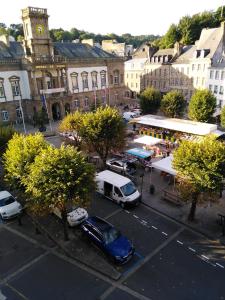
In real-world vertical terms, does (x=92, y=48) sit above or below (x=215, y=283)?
above

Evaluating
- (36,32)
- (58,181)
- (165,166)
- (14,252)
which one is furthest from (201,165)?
(36,32)

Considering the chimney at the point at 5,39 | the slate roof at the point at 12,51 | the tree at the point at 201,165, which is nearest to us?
the tree at the point at 201,165

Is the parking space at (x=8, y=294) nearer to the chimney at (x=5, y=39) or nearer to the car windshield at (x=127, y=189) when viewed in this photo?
the car windshield at (x=127, y=189)

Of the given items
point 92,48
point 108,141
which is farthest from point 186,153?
point 92,48

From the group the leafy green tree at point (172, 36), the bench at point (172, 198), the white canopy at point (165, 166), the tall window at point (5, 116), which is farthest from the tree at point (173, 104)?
the leafy green tree at point (172, 36)

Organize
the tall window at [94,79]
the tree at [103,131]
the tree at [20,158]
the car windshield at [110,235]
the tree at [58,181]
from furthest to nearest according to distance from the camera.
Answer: the tall window at [94,79] → the tree at [103,131] → the tree at [20,158] → the car windshield at [110,235] → the tree at [58,181]

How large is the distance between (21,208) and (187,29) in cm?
6695

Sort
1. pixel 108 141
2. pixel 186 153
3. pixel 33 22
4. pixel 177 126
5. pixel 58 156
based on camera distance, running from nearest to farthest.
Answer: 1. pixel 58 156
2. pixel 186 153
3. pixel 108 141
4. pixel 177 126
5. pixel 33 22

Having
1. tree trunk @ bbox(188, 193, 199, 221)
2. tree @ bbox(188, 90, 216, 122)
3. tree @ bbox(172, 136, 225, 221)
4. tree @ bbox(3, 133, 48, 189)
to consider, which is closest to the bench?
tree trunk @ bbox(188, 193, 199, 221)

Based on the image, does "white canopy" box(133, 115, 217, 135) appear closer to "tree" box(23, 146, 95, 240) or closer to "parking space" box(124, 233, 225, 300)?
"parking space" box(124, 233, 225, 300)

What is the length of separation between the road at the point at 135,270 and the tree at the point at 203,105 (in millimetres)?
22080

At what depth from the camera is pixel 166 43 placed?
240 ft

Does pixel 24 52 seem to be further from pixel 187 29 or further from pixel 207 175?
pixel 187 29

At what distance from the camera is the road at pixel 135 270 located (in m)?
12.4
